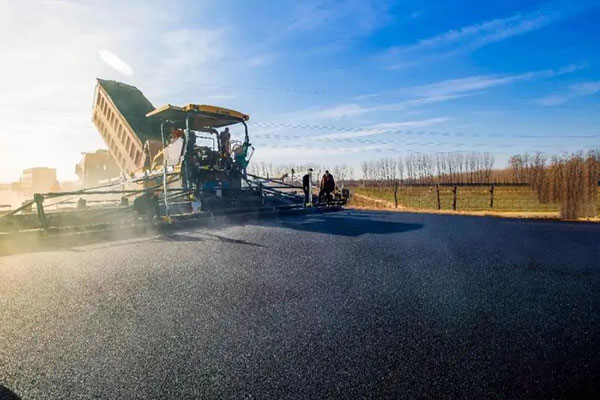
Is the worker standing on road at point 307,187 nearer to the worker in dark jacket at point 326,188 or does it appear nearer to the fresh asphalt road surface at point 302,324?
the worker in dark jacket at point 326,188

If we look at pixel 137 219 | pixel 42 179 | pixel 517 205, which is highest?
pixel 42 179

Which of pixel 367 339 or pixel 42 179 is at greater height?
pixel 42 179

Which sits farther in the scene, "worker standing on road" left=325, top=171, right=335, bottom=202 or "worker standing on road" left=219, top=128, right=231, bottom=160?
"worker standing on road" left=325, top=171, right=335, bottom=202

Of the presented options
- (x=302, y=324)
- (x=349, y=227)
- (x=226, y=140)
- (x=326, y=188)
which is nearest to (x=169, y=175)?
(x=226, y=140)

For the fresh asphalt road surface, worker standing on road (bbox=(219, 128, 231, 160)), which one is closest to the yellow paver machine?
A: worker standing on road (bbox=(219, 128, 231, 160))

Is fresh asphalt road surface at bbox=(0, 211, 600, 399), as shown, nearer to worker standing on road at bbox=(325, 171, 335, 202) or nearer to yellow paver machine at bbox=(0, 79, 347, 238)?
yellow paver machine at bbox=(0, 79, 347, 238)

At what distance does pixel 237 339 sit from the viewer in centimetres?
234

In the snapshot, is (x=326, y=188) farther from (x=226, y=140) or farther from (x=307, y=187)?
(x=226, y=140)

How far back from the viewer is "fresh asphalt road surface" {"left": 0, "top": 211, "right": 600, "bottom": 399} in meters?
1.88

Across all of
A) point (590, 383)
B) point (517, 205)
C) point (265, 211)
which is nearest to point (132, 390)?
point (590, 383)

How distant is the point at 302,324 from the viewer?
8.41ft

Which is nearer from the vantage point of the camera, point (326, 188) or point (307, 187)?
point (307, 187)

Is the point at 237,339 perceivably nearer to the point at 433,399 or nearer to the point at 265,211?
the point at 433,399

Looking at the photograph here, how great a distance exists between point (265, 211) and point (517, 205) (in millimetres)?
12358
